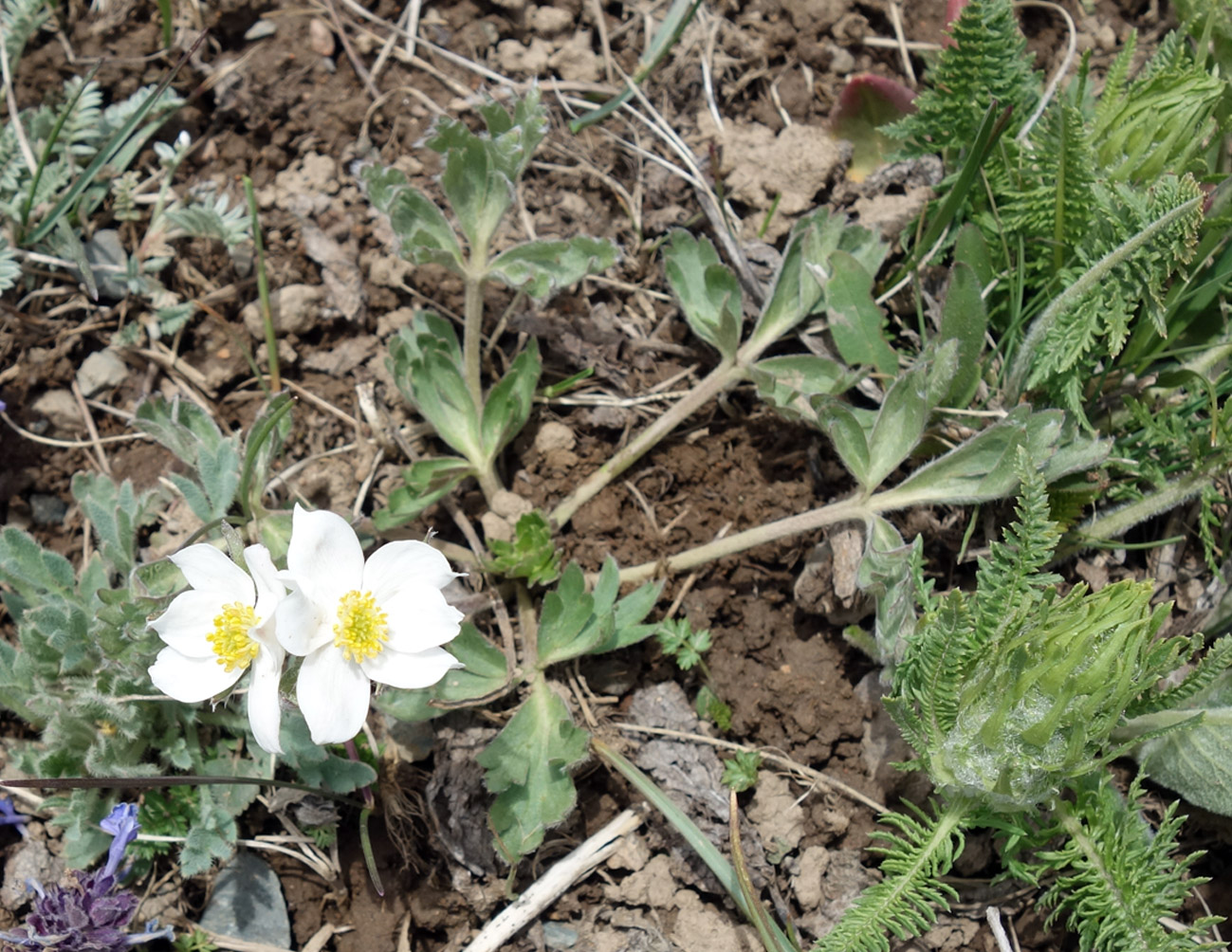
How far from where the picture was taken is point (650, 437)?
352cm

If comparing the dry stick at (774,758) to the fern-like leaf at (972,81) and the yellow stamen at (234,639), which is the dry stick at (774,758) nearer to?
the yellow stamen at (234,639)

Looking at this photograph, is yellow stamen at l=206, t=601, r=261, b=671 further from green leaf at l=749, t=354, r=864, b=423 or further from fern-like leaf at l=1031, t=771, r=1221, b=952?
fern-like leaf at l=1031, t=771, r=1221, b=952

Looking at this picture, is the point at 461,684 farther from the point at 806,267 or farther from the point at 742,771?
the point at 806,267

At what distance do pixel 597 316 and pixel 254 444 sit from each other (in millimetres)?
1456

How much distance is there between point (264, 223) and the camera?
396cm

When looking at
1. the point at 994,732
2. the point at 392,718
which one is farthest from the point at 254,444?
the point at 994,732

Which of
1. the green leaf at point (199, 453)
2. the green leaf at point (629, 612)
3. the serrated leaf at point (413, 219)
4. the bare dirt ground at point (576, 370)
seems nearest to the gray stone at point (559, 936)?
the bare dirt ground at point (576, 370)

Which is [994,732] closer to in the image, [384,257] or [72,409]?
[384,257]

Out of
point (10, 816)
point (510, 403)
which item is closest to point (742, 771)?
point (510, 403)

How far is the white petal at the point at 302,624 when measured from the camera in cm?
225

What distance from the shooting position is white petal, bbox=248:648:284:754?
2.30 m

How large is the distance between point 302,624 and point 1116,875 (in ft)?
7.41

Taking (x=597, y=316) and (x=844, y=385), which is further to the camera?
(x=597, y=316)

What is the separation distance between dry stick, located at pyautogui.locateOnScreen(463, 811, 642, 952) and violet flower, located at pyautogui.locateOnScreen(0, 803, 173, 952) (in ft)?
3.18
